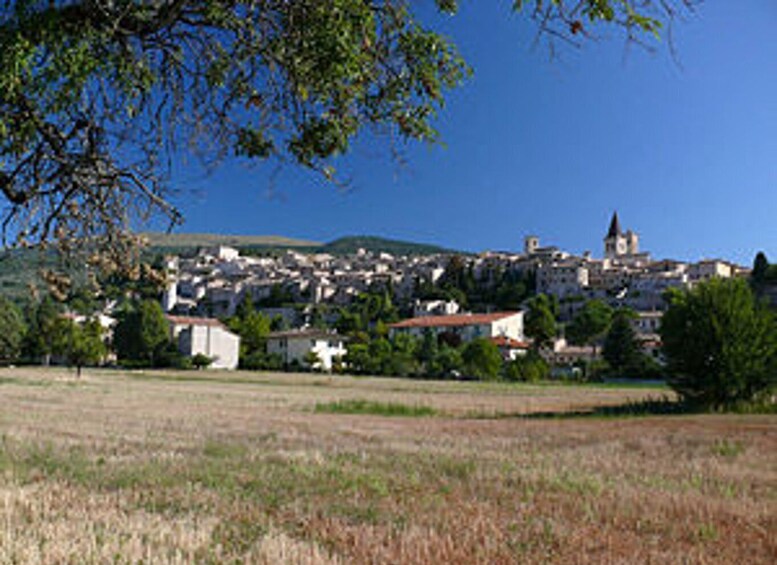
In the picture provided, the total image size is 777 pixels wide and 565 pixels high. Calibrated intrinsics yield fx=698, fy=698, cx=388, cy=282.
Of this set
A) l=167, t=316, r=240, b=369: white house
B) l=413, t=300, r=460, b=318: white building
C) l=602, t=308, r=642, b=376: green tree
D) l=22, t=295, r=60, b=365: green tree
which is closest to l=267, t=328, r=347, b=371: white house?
l=167, t=316, r=240, b=369: white house

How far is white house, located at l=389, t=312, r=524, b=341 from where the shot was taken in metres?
131

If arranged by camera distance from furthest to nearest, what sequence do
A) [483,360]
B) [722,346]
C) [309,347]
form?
[309,347]
[483,360]
[722,346]

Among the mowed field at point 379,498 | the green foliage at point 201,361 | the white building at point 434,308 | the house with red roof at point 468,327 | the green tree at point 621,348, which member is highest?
the white building at point 434,308

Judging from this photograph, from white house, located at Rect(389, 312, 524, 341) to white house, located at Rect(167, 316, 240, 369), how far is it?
30244mm

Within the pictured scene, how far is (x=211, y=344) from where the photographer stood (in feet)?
400

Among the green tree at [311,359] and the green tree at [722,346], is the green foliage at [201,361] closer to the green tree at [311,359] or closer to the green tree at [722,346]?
the green tree at [311,359]

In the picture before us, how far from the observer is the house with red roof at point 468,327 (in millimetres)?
130875

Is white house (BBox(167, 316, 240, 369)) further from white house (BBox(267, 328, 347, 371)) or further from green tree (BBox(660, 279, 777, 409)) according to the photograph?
green tree (BBox(660, 279, 777, 409))

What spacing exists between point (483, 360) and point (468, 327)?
4482 cm

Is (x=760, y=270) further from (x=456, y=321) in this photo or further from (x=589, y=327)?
(x=456, y=321)

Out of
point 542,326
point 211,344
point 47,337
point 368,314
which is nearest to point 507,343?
point 542,326

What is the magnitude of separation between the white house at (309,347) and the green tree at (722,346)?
84.4 metres

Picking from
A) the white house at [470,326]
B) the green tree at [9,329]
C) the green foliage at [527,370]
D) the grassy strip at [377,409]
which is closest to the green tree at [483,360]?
the green foliage at [527,370]

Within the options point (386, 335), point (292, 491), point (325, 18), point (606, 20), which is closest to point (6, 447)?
point (292, 491)
